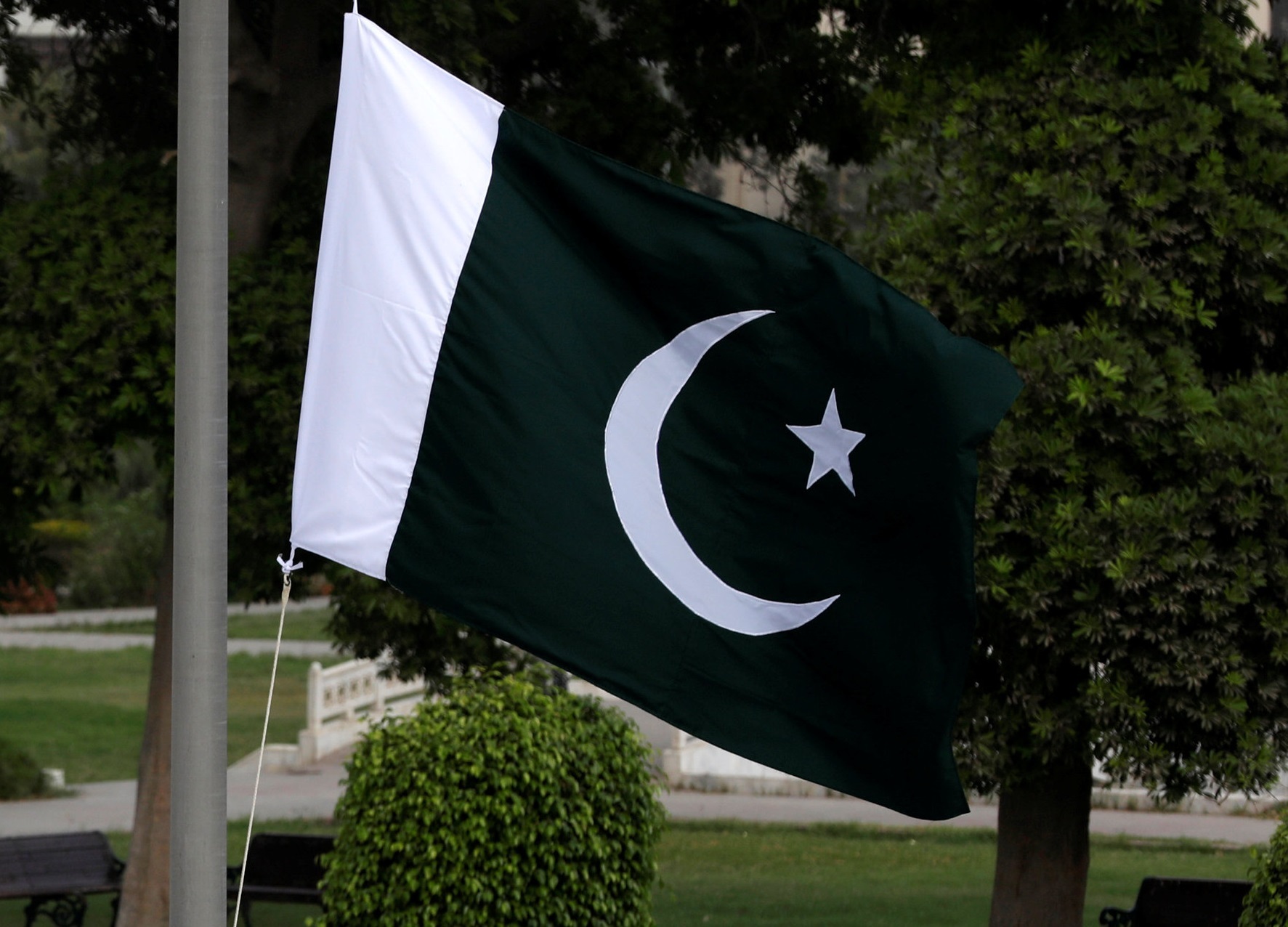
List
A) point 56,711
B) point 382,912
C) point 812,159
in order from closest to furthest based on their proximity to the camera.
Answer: point 382,912, point 812,159, point 56,711

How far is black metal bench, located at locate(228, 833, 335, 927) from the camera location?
10.5m

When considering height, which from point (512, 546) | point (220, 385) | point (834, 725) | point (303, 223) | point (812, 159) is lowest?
point (834, 725)

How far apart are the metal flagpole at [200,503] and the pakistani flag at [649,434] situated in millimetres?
364

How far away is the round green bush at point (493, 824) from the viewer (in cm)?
648

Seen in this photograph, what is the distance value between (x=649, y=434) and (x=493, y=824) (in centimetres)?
252

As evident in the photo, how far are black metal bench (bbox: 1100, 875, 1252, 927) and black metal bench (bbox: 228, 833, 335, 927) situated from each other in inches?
196

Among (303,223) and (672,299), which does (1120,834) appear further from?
(672,299)

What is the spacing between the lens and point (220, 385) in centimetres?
400

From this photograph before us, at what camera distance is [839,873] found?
13.9 metres

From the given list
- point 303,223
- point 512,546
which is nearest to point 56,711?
point 303,223

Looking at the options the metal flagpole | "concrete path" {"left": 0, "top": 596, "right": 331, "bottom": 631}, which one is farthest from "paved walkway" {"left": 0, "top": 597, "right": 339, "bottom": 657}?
the metal flagpole

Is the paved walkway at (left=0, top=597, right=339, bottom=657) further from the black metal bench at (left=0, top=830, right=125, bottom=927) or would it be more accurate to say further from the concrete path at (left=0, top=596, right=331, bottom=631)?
the black metal bench at (left=0, top=830, right=125, bottom=927)

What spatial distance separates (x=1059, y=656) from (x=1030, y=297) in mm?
1647

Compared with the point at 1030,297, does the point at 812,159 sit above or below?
above
